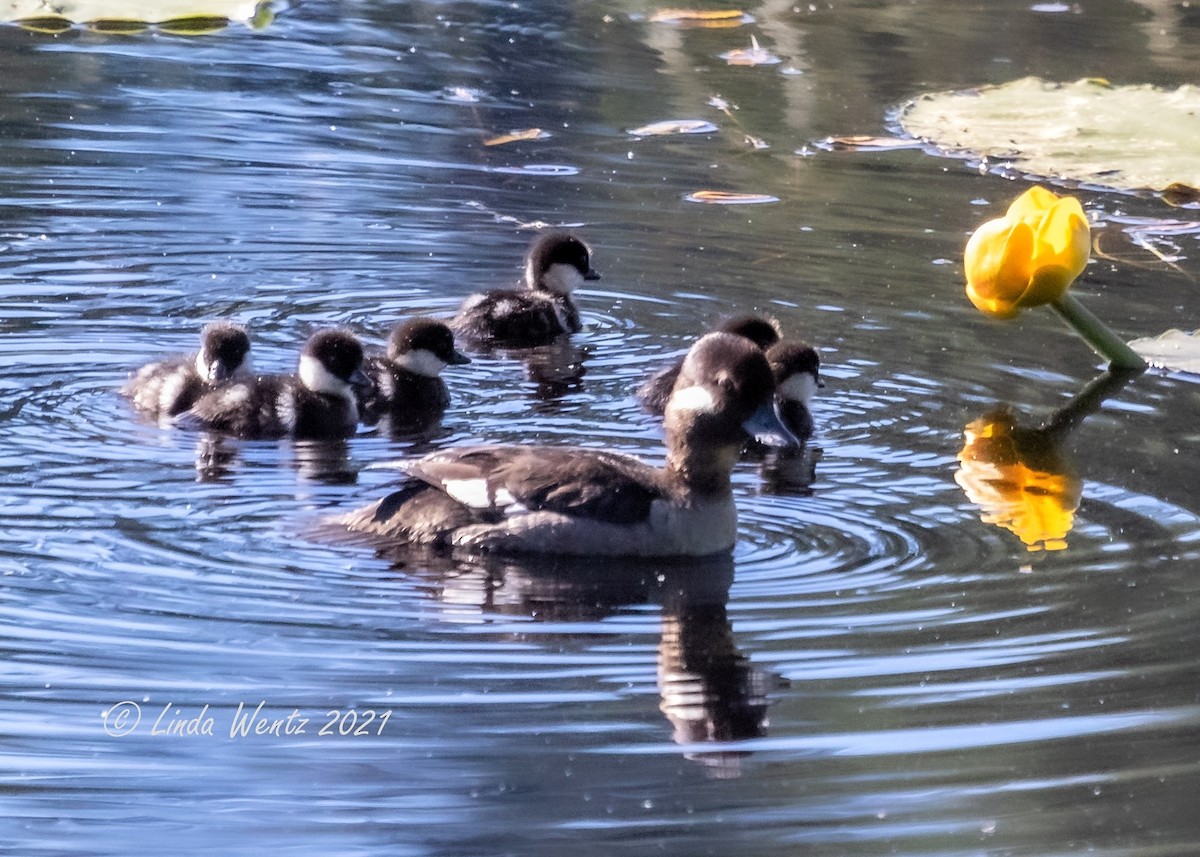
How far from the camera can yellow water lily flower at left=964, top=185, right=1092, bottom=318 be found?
666 centimetres

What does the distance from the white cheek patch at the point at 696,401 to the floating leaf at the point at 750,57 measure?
7.24 m

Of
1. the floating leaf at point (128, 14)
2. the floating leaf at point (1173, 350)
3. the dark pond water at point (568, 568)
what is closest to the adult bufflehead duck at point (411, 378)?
the dark pond water at point (568, 568)

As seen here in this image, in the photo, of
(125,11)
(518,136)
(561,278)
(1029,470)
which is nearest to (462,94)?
(518,136)

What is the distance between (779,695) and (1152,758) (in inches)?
31.3

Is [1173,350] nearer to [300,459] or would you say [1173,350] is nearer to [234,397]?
[300,459]

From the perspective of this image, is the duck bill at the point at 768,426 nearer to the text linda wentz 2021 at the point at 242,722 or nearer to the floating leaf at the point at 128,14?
the text linda wentz 2021 at the point at 242,722

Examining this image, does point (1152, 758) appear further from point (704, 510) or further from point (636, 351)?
point (636, 351)

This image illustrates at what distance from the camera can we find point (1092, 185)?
10188mm

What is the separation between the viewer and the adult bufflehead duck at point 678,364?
7133 mm

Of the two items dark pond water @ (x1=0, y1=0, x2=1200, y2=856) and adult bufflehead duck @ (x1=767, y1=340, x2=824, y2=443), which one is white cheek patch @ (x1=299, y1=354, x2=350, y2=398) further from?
adult bufflehead duck @ (x1=767, y1=340, x2=824, y2=443)

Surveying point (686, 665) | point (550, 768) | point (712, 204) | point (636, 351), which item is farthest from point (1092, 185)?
point (550, 768)

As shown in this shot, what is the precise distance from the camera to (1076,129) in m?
10.4

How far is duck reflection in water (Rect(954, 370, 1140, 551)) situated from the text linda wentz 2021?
2095 mm

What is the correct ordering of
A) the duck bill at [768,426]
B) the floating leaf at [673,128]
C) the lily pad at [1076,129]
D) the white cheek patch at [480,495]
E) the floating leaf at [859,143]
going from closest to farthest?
the white cheek patch at [480,495] < the duck bill at [768,426] < the lily pad at [1076,129] < the floating leaf at [859,143] < the floating leaf at [673,128]
